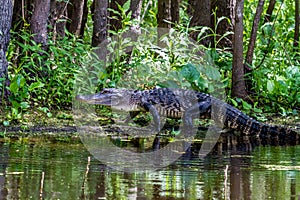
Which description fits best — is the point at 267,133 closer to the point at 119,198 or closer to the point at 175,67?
the point at 175,67

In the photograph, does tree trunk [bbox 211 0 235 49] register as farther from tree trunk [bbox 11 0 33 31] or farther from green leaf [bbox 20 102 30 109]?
green leaf [bbox 20 102 30 109]

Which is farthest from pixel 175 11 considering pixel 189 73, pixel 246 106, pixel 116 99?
pixel 116 99

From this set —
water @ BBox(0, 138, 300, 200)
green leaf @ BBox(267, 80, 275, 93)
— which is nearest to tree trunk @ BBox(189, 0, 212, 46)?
green leaf @ BBox(267, 80, 275, 93)

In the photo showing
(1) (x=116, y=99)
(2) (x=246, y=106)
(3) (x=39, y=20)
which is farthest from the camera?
(2) (x=246, y=106)

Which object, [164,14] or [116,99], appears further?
[164,14]

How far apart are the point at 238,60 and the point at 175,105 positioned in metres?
1.54

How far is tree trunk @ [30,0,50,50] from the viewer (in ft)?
36.7

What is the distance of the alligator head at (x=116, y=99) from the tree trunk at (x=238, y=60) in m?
1.94

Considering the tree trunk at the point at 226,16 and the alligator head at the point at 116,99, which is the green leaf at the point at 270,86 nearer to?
the tree trunk at the point at 226,16

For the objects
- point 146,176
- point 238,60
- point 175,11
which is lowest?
point 146,176

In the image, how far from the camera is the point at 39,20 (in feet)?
36.9

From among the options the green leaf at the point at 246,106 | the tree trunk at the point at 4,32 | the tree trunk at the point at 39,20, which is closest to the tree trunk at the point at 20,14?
the tree trunk at the point at 39,20

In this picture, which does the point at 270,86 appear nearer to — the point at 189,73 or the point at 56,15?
the point at 189,73

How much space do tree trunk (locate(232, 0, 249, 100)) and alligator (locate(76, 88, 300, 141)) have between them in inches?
39.4
